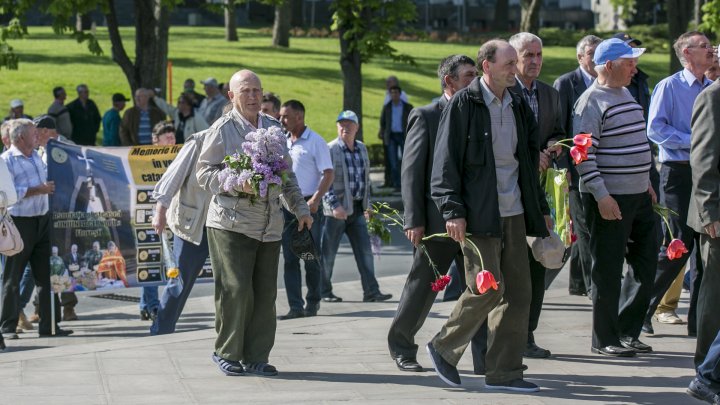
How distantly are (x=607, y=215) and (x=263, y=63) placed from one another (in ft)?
106

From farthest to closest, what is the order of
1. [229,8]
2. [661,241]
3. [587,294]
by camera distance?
[229,8], [587,294], [661,241]

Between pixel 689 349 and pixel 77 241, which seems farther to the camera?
pixel 77 241

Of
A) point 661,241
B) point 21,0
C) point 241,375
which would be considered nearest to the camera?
point 241,375

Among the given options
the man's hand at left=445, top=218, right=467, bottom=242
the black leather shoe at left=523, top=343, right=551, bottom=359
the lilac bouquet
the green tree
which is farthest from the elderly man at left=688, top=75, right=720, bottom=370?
the green tree

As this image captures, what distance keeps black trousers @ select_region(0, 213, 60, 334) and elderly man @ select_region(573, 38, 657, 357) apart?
5.14 m

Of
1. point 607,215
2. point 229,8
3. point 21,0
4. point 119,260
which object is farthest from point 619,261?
point 229,8

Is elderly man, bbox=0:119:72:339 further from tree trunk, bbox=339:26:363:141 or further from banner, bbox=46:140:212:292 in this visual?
tree trunk, bbox=339:26:363:141

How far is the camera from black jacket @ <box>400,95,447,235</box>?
786cm

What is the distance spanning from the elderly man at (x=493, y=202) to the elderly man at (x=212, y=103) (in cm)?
1303

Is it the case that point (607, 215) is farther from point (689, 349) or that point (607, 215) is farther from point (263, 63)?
point (263, 63)

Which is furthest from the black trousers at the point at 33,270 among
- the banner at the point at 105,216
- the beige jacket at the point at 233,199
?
the beige jacket at the point at 233,199

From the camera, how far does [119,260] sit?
12.0 meters

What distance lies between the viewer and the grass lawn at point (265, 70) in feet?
107

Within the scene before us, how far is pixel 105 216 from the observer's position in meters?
11.9
